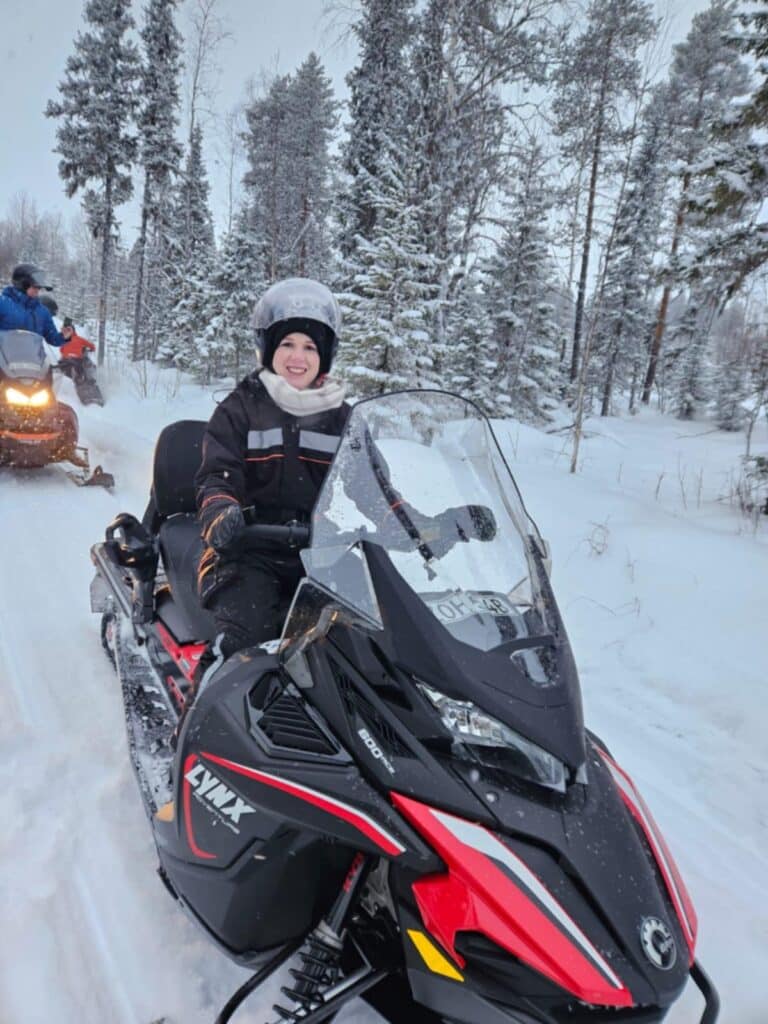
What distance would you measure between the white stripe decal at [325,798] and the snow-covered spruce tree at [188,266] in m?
19.7

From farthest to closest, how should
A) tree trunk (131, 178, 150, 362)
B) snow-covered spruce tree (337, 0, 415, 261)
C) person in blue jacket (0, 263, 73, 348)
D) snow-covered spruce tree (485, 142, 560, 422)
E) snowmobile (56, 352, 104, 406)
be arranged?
1. tree trunk (131, 178, 150, 362)
2. snow-covered spruce tree (485, 142, 560, 422)
3. snow-covered spruce tree (337, 0, 415, 261)
4. snowmobile (56, 352, 104, 406)
5. person in blue jacket (0, 263, 73, 348)

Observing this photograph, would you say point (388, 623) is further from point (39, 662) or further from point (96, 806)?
point (39, 662)

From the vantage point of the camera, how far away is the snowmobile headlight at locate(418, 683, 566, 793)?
1165 millimetres

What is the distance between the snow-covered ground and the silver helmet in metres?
1.74

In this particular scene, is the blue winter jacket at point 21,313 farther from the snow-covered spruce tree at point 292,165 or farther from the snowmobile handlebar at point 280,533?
the snow-covered spruce tree at point 292,165

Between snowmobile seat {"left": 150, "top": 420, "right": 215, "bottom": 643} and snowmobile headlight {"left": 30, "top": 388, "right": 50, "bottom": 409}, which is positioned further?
snowmobile headlight {"left": 30, "top": 388, "right": 50, "bottom": 409}

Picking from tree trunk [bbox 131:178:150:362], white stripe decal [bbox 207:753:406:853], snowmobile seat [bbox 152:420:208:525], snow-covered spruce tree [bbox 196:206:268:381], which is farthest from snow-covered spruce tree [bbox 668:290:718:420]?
white stripe decal [bbox 207:753:406:853]

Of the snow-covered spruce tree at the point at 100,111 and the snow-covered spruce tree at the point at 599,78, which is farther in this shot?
the snow-covered spruce tree at the point at 100,111

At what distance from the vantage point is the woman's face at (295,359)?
8.11ft

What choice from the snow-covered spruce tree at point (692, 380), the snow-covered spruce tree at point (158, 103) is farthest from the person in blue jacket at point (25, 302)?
the snow-covered spruce tree at point (692, 380)

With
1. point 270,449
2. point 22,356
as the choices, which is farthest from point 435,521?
point 22,356

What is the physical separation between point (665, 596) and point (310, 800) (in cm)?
356

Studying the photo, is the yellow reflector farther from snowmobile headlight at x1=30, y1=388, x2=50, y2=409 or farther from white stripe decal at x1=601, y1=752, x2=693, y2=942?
snowmobile headlight at x1=30, y1=388, x2=50, y2=409

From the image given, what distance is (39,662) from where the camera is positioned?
9.93 feet
